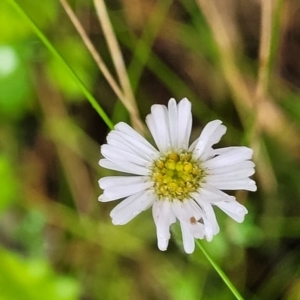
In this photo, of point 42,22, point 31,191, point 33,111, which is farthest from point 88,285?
point 42,22

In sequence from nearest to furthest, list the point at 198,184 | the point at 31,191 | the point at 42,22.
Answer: the point at 198,184
the point at 42,22
the point at 31,191

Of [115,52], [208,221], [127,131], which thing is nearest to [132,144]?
[127,131]

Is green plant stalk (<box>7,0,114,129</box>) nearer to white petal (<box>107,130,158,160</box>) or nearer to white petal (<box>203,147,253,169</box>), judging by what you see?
white petal (<box>107,130,158,160</box>)

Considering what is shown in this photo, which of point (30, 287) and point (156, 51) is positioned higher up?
point (156, 51)

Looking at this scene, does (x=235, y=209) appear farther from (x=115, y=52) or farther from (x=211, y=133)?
(x=115, y=52)

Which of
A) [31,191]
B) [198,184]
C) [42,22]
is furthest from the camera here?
[31,191]

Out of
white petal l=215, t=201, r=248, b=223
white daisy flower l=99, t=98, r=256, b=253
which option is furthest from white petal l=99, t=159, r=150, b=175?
white petal l=215, t=201, r=248, b=223

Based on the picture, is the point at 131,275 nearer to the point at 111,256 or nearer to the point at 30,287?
the point at 111,256

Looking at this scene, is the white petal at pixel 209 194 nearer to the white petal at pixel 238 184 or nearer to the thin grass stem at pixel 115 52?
the white petal at pixel 238 184
